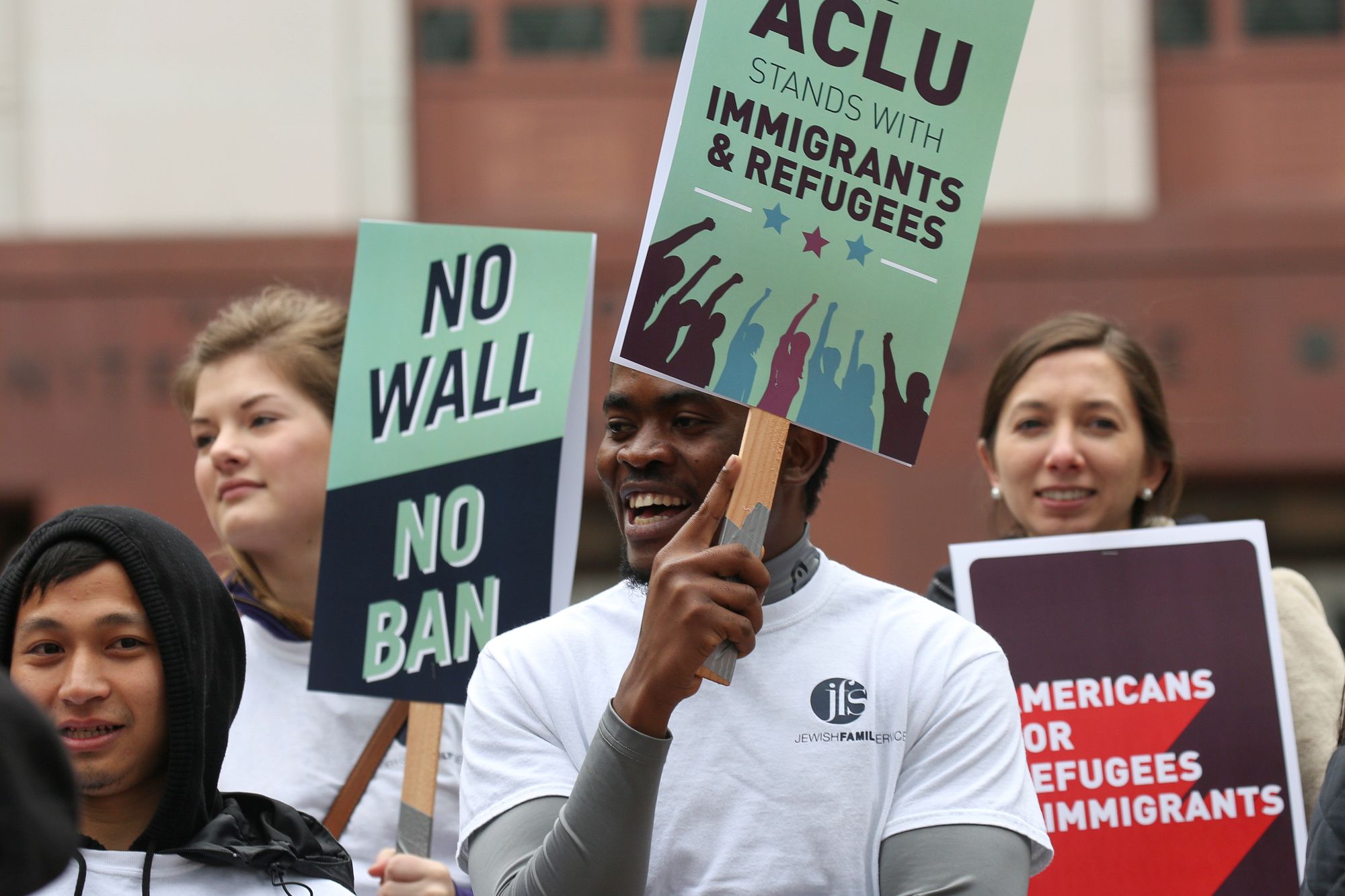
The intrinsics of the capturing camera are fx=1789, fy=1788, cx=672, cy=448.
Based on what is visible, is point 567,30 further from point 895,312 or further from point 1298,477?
point 895,312

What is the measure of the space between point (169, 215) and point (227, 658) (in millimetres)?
7673

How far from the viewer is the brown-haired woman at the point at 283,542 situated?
3.04m

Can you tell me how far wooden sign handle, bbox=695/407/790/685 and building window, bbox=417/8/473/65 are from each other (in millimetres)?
8237

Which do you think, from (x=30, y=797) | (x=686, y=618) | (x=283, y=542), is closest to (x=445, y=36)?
(x=283, y=542)

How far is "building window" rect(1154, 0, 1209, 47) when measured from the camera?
10.3 m

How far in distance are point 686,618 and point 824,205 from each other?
0.62 meters

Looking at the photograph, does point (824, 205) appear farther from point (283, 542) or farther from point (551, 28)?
point (551, 28)

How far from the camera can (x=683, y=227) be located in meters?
2.21

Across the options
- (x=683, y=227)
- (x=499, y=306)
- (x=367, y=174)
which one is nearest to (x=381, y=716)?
(x=499, y=306)

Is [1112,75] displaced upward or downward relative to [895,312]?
upward

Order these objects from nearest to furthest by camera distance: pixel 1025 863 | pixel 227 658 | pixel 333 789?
1. pixel 1025 863
2. pixel 227 658
3. pixel 333 789

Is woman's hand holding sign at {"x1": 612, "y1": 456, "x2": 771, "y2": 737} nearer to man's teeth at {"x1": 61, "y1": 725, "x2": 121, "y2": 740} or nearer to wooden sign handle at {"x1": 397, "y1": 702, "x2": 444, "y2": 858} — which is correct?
man's teeth at {"x1": 61, "y1": 725, "x2": 121, "y2": 740}

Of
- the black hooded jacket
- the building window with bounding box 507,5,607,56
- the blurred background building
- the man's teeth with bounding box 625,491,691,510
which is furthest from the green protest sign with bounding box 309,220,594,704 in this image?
the building window with bounding box 507,5,607,56

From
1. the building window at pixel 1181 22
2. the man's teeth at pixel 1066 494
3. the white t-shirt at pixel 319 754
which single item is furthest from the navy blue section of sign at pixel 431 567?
the building window at pixel 1181 22
